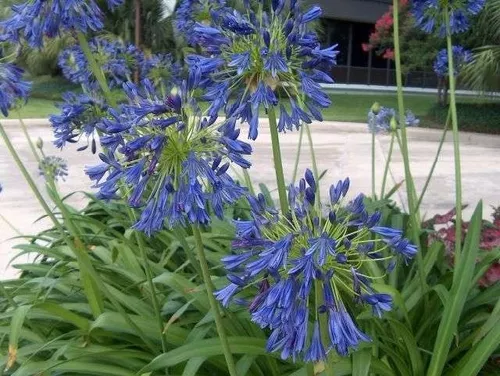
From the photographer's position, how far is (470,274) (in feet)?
6.81

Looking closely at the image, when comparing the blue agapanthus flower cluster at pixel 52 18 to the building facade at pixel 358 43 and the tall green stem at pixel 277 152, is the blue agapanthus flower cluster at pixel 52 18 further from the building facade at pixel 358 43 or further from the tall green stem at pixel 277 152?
the building facade at pixel 358 43

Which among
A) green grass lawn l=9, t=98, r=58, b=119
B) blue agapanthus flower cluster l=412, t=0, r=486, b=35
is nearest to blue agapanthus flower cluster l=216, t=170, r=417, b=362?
blue agapanthus flower cluster l=412, t=0, r=486, b=35

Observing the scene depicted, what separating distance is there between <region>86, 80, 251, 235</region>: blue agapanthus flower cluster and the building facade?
31.9 metres

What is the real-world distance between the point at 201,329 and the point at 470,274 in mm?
831

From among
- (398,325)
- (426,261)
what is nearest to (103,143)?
(398,325)

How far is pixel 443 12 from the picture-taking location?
2.47 m

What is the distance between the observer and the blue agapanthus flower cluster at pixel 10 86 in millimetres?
2113

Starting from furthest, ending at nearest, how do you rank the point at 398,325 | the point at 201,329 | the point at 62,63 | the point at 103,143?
the point at 62,63, the point at 201,329, the point at 398,325, the point at 103,143

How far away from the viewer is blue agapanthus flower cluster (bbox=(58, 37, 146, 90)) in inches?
105

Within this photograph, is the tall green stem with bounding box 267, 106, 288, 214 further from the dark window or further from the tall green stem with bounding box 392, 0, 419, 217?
the dark window

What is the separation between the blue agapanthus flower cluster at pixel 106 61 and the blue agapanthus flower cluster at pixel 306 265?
1489mm

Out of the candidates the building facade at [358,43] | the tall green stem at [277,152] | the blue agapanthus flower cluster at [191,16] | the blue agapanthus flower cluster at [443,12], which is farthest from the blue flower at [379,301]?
the building facade at [358,43]

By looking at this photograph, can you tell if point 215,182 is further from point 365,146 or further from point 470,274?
point 365,146

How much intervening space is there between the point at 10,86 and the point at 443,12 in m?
1.52
